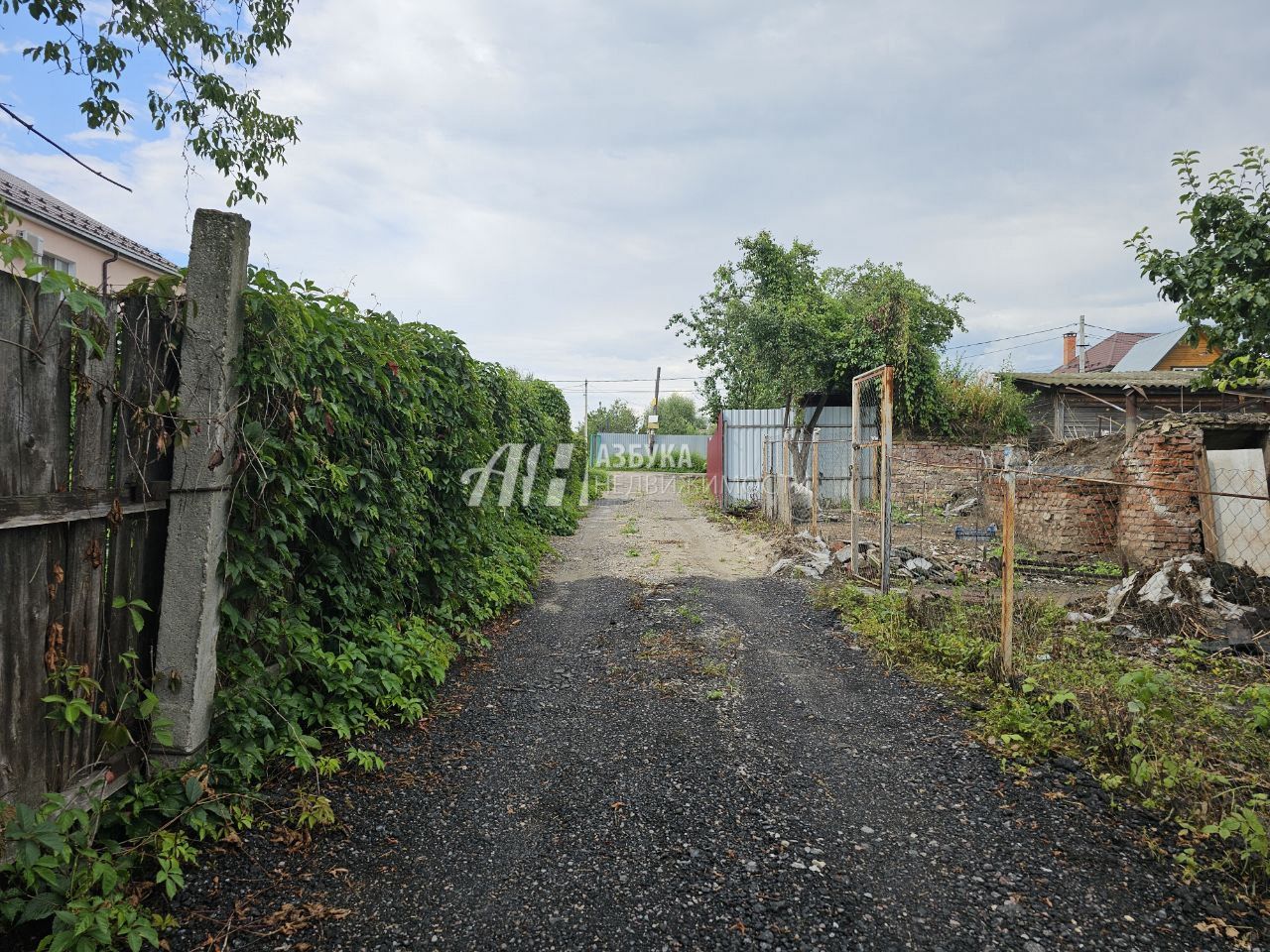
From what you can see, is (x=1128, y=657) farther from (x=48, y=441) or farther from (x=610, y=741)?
(x=48, y=441)

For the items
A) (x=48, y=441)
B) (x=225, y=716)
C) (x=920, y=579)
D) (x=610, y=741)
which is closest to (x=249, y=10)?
(x=48, y=441)

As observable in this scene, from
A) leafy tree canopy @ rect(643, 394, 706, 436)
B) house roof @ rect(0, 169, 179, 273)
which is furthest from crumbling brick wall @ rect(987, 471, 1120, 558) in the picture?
leafy tree canopy @ rect(643, 394, 706, 436)

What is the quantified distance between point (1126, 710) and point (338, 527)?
425 centimetres

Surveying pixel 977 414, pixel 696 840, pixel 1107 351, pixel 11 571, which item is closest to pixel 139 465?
pixel 11 571

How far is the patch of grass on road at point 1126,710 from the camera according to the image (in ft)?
9.11

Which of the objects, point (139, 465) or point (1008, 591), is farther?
point (1008, 591)

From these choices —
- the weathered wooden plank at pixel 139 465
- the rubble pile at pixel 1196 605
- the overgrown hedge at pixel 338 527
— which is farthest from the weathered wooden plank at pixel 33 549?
the rubble pile at pixel 1196 605

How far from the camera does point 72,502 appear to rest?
2256mm

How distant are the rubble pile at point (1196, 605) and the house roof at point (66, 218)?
1150 centimetres

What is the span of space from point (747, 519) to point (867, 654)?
28.2ft

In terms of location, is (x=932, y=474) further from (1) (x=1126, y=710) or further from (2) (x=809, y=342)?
(1) (x=1126, y=710)

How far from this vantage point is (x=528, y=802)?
124 inches

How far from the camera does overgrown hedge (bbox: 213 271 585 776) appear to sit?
2881mm

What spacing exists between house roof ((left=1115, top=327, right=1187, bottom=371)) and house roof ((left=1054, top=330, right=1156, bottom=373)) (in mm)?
4488
